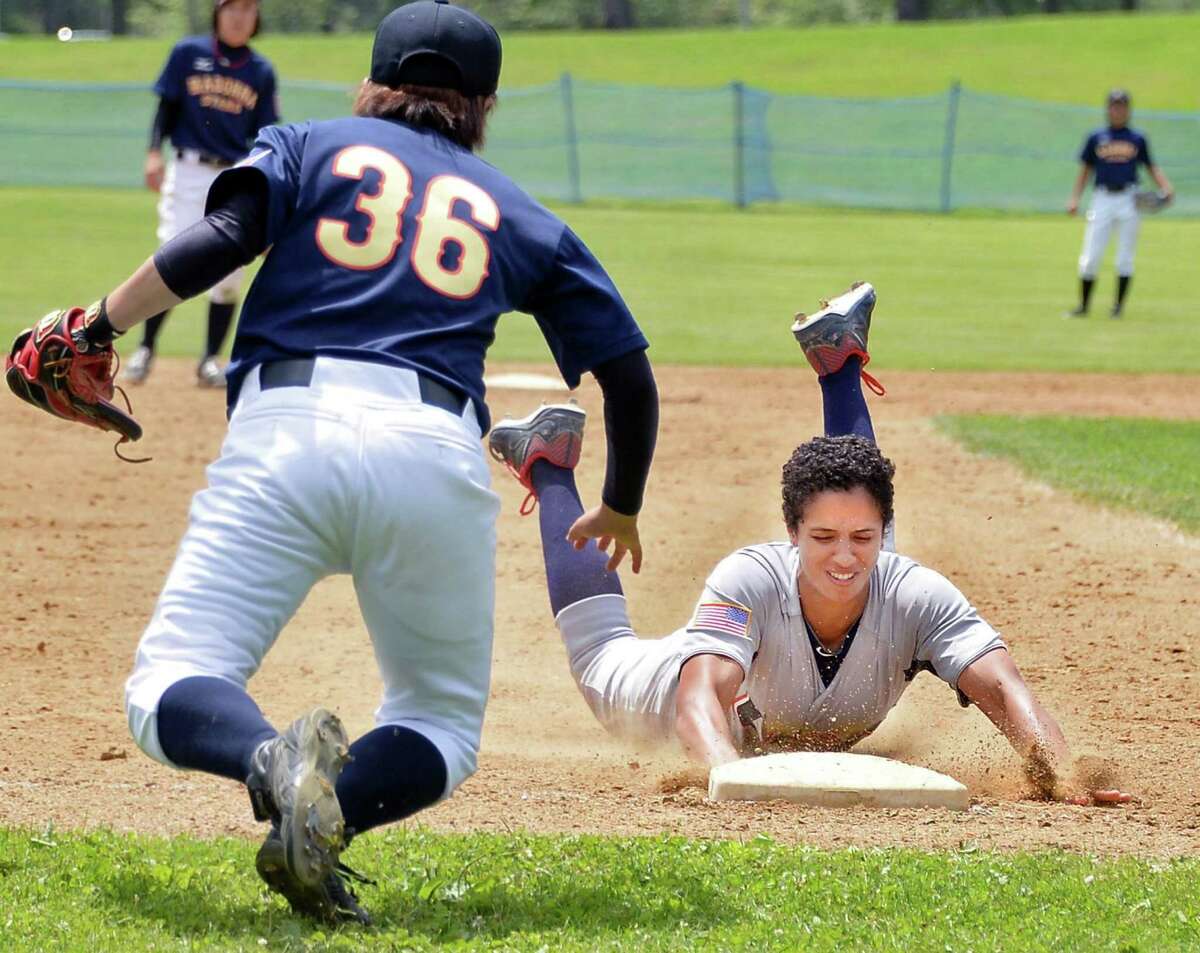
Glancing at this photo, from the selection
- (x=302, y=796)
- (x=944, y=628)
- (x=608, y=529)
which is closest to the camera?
(x=302, y=796)

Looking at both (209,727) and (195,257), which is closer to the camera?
(209,727)

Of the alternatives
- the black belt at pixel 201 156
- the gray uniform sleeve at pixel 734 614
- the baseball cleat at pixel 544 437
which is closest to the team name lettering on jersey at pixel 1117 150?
the black belt at pixel 201 156

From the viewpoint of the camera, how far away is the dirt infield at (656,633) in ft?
13.1

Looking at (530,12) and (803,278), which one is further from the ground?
(530,12)

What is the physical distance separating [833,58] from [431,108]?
4517 cm

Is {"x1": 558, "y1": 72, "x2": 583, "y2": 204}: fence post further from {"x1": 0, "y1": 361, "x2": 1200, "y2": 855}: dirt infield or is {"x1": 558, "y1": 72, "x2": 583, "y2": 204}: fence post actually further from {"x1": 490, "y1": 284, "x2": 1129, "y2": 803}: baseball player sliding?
{"x1": 490, "y1": 284, "x2": 1129, "y2": 803}: baseball player sliding

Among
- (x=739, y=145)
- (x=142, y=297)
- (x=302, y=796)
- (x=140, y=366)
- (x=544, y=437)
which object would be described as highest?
(x=739, y=145)

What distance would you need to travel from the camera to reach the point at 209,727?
2.86m

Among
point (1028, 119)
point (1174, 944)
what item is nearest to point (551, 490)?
point (1174, 944)

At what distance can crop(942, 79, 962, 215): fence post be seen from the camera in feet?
101

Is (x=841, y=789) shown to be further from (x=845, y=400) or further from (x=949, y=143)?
(x=949, y=143)

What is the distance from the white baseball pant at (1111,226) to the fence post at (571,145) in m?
14.9

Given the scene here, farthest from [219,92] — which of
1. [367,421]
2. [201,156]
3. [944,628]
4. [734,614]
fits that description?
[367,421]

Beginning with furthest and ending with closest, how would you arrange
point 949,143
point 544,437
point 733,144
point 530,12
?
point 530,12 < point 733,144 < point 949,143 < point 544,437
